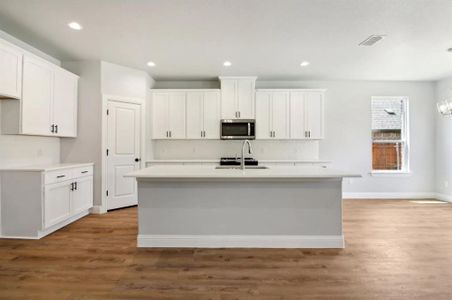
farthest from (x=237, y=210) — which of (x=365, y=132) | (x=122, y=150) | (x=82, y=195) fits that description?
(x=365, y=132)

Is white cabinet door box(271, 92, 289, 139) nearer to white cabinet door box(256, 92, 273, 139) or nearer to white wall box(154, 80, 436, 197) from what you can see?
white cabinet door box(256, 92, 273, 139)

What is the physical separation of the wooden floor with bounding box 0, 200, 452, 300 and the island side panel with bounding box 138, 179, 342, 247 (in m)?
0.22

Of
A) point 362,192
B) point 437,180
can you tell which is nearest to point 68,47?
point 362,192

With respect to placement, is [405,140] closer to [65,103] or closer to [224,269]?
[224,269]

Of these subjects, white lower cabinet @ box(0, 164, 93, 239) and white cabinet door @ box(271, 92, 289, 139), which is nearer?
white lower cabinet @ box(0, 164, 93, 239)

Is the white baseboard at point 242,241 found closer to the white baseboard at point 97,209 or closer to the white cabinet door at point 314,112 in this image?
the white baseboard at point 97,209

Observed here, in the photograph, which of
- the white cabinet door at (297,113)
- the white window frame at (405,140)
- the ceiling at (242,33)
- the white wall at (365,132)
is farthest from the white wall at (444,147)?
the white cabinet door at (297,113)

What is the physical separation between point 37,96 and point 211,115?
2922mm

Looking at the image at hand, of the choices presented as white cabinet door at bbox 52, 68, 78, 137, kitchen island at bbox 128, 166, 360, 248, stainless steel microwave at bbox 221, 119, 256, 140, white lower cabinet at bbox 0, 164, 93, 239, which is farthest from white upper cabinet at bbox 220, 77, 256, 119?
white lower cabinet at bbox 0, 164, 93, 239

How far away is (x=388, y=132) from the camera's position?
5.88 metres

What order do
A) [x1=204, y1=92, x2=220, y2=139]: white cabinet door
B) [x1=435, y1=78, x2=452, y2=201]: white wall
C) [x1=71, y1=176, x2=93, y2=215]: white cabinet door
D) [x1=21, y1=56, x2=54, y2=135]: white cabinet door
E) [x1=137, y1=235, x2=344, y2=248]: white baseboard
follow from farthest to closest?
[x1=435, y1=78, x2=452, y2=201]: white wall < [x1=204, y1=92, x2=220, y2=139]: white cabinet door < [x1=71, y1=176, x2=93, y2=215]: white cabinet door < [x1=21, y1=56, x2=54, y2=135]: white cabinet door < [x1=137, y1=235, x2=344, y2=248]: white baseboard

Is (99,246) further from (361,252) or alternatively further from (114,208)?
(361,252)

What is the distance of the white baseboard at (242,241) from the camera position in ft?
9.64

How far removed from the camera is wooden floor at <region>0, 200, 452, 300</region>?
206 centimetres
